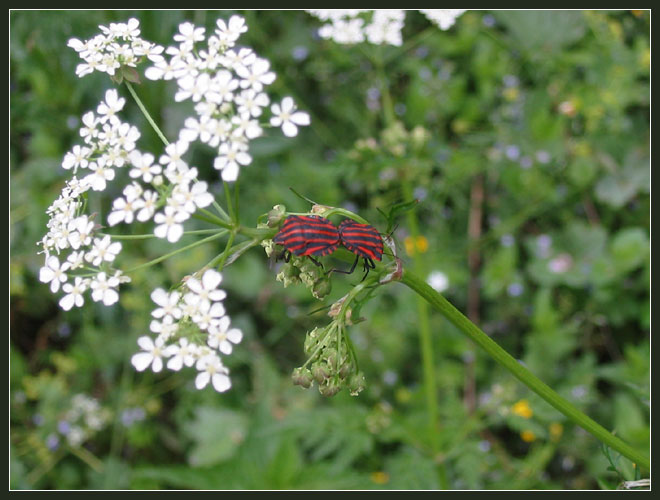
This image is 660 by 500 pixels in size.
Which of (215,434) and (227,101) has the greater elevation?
(227,101)

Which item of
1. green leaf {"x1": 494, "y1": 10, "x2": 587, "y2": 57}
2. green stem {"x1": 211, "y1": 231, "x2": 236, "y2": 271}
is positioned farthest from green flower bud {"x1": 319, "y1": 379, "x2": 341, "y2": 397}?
green leaf {"x1": 494, "y1": 10, "x2": 587, "y2": 57}

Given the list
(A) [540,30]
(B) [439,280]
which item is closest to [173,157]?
(B) [439,280]

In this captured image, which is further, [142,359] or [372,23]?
[372,23]

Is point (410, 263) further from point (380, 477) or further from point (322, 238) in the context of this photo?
point (322, 238)

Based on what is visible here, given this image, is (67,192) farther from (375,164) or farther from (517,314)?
(517,314)

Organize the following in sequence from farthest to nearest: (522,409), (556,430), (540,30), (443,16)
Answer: (540,30) < (556,430) < (522,409) < (443,16)

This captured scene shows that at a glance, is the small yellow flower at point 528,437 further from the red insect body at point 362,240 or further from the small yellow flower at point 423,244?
the red insect body at point 362,240
